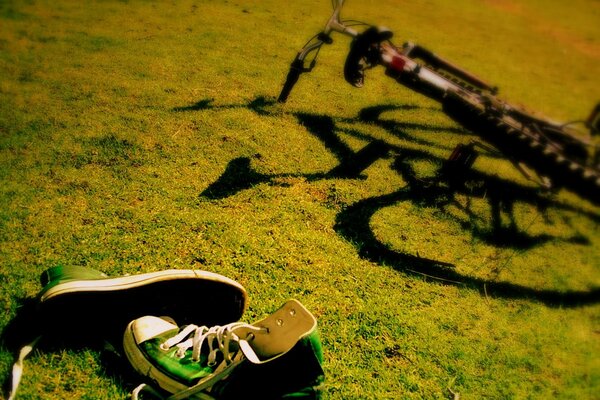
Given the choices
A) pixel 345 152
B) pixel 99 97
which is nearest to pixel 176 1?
pixel 99 97

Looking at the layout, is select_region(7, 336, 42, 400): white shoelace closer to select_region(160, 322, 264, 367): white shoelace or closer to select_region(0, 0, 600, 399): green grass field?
select_region(0, 0, 600, 399): green grass field

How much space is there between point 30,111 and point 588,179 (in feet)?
17.3

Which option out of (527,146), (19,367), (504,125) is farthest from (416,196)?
(19,367)

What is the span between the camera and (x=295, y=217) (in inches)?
127

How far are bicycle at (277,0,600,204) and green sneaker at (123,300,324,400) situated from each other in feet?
4.93

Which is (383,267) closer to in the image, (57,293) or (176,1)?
(57,293)

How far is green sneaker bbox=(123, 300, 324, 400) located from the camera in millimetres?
1736

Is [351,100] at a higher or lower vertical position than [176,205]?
higher

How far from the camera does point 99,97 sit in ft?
14.5

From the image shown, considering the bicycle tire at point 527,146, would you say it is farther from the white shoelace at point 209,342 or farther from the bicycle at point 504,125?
the white shoelace at point 209,342

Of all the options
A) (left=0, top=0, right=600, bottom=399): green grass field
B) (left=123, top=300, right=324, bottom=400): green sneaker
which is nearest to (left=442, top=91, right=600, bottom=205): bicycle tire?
(left=0, top=0, right=600, bottom=399): green grass field

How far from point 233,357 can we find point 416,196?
2628mm

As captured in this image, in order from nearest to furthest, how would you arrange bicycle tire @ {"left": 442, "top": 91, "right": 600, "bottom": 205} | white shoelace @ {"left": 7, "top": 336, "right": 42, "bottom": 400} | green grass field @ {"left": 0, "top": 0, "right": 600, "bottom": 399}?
bicycle tire @ {"left": 442, "top": 91, "right": 600, "bottom": 205} < white shoelace @ {"left": 7, "top": 336, "right": 42, "bottom": 400} < green grass field @ {"left": 0, "top": 0, "right": 600, "bottom": 399}

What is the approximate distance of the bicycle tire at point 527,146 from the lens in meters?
1.68
